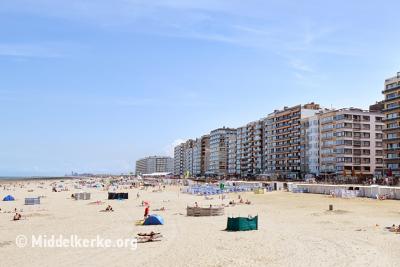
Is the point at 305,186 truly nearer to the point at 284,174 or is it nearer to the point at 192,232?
the point at 192,232

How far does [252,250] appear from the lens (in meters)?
20.9

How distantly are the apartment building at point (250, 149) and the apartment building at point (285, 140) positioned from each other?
28.9 ft

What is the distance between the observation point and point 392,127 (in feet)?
301

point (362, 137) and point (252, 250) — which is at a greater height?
point (362, 137)

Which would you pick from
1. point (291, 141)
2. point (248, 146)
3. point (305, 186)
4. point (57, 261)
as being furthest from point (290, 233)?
point (248, 146)

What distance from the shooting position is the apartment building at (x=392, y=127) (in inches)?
3531

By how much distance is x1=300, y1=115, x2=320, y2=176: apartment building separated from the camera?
11631 cm

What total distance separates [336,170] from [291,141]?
26.3m

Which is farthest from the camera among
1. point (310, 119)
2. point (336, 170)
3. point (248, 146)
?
point (248, 146)

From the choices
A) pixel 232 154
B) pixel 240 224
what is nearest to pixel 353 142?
pixel 240 224

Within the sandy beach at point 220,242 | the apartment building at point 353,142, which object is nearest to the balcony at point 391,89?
the apartment building at point 353,142

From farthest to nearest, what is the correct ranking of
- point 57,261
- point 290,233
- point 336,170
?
point 336,170 → point 290,233 → point 57,261

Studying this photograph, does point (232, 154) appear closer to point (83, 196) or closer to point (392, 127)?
point (392, 127)

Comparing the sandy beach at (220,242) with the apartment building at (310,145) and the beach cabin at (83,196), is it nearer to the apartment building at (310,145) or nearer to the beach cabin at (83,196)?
the beach cabin at (83,196)
